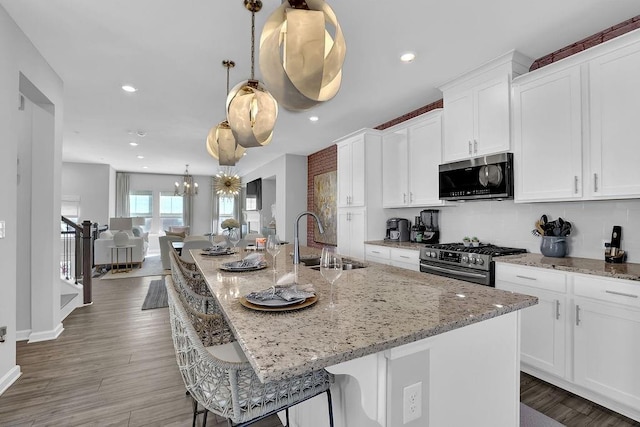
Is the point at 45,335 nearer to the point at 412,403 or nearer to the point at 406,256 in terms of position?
the point at 412,403

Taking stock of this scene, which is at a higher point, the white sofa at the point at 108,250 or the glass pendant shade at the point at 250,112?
the glass pendant shade at the point at 250,112

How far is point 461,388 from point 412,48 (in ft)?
8.33

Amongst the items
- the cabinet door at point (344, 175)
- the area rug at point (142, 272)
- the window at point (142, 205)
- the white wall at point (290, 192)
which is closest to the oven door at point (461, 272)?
the cabinet door at point (344, 175)

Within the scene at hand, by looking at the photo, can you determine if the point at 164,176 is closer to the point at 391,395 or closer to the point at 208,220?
the point at 208,220

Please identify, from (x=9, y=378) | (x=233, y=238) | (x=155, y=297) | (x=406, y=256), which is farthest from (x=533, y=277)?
(x=233, y=238)

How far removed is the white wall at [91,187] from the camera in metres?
8.64

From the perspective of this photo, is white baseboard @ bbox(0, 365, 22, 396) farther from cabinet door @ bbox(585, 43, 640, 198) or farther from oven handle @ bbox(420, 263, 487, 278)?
cabinet door @ bbox(585, 43, 640, 198)

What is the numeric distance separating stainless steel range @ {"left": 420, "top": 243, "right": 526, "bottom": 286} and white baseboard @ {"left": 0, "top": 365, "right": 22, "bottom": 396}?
3596 millimetres

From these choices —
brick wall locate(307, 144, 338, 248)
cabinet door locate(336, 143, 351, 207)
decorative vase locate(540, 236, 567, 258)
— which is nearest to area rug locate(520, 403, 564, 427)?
decorative vase locate(540, 236, 567, 258)

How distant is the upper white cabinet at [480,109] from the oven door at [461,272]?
114 cm

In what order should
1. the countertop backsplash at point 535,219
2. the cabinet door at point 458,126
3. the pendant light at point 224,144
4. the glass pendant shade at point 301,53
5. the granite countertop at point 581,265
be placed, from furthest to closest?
1. the cabinet door at point 458,126
2. the pendant light at point 224,144
3. the countertop backsplash at point 535,219
4. the granite countertop at point 581,265
5. the glass pendant shade at point 301,53

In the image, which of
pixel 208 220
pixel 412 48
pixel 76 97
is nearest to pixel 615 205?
pixel 412 48

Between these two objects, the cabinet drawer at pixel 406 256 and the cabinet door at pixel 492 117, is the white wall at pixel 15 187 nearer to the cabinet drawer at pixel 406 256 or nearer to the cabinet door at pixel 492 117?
the cabinet drawer at pixel 406 256

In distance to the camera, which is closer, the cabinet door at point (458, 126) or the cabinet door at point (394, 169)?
the cabinet door at point (458, 126)
